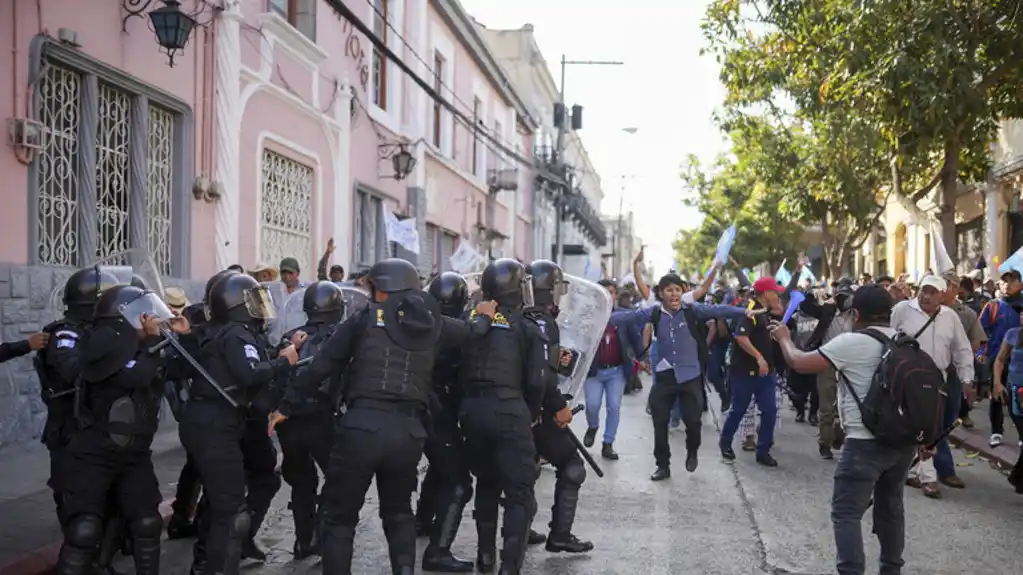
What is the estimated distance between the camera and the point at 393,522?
16.1ft

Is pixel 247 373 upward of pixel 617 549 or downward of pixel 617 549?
upward

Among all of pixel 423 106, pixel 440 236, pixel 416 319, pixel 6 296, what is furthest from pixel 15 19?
pixel 440 236

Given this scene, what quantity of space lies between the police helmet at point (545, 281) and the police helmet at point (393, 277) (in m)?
1.32

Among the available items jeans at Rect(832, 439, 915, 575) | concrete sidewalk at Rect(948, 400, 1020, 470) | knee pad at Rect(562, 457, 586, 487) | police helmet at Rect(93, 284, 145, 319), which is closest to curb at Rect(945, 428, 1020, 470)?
concrete sidewalk at Rect(948, 400, 1020, 470)

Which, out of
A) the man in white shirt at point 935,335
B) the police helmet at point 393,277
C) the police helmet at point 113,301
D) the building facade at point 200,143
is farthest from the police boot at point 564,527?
the building facade at point 200,143

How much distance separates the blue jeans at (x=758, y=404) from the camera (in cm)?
940

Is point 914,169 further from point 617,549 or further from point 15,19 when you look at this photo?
point 15,19

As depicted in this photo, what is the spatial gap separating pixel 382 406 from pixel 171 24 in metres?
6.54

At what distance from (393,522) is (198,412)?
1177mm

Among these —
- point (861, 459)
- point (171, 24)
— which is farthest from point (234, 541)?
point (171, 24)

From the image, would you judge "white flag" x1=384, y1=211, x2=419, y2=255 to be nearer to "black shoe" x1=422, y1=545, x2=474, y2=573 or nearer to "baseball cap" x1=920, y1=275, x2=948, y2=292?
"baseball cap" x1=920, y1=275, x2=948, y2=292

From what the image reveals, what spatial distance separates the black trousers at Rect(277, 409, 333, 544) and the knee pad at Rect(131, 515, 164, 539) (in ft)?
2.94

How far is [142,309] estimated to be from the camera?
5.07 meters

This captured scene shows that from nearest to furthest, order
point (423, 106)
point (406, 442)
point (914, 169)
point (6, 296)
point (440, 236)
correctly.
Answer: point (406, 442), point (6, 296), point (914, 169), point (423, 106), point (440, 236)
